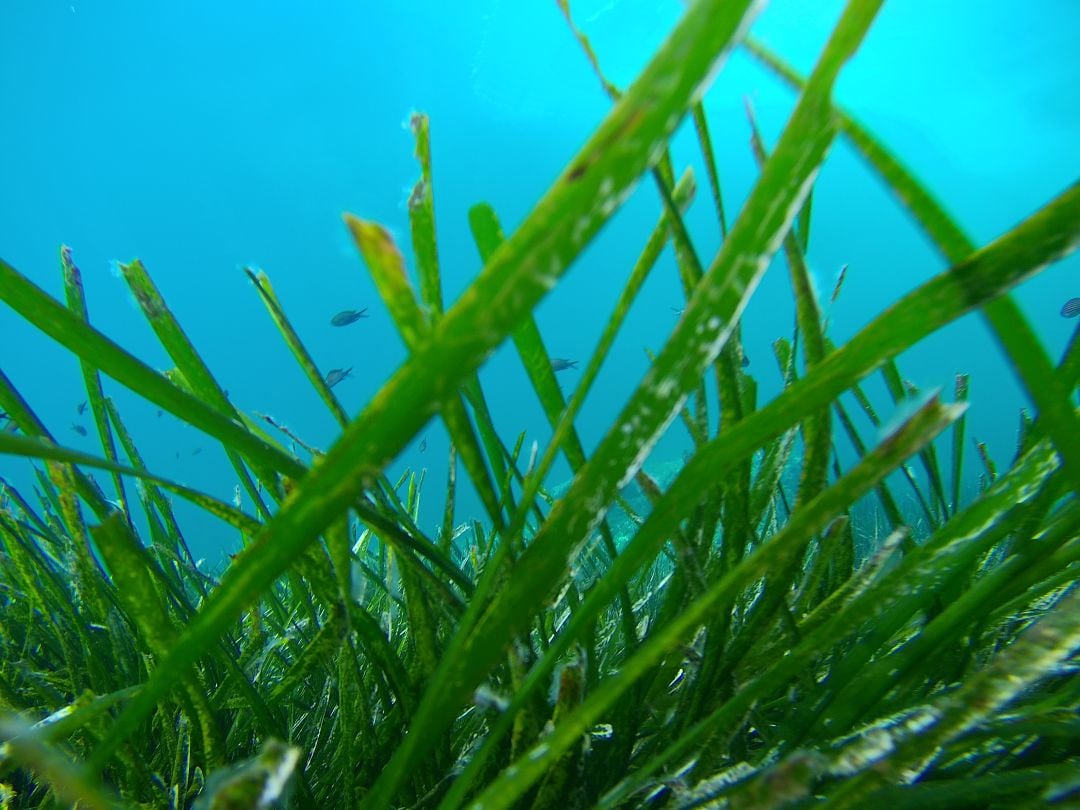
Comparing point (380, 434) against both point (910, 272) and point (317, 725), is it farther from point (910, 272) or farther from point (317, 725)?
point (910, 272)

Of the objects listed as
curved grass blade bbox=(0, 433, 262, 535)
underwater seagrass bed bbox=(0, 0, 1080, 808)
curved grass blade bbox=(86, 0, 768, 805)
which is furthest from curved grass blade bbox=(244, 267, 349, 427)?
curved grass blade bbox=(86, 0, 768, 805)

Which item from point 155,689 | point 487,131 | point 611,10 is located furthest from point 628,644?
point 487,131

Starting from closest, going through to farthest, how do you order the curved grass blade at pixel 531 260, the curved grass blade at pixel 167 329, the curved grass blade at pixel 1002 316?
the curved grass blade at pixel 531 260 → the curved grass blade at pixel 1002 316 → the curved grass blade at pixel 167 329

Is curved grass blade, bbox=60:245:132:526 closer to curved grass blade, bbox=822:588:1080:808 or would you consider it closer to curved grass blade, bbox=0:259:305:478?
curved grass blade, bbox=0:259:305:478

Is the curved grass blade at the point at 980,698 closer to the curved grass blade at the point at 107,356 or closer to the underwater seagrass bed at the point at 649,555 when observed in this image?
the underwater seagrass bed at the point at 649,555

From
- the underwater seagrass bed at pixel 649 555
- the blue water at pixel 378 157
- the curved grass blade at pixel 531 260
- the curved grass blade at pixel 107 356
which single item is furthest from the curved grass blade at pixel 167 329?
the blue water at pixel 378 157

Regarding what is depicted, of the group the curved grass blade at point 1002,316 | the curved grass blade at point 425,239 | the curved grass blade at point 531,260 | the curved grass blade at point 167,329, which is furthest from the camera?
the curved grass blade at point 167,329
